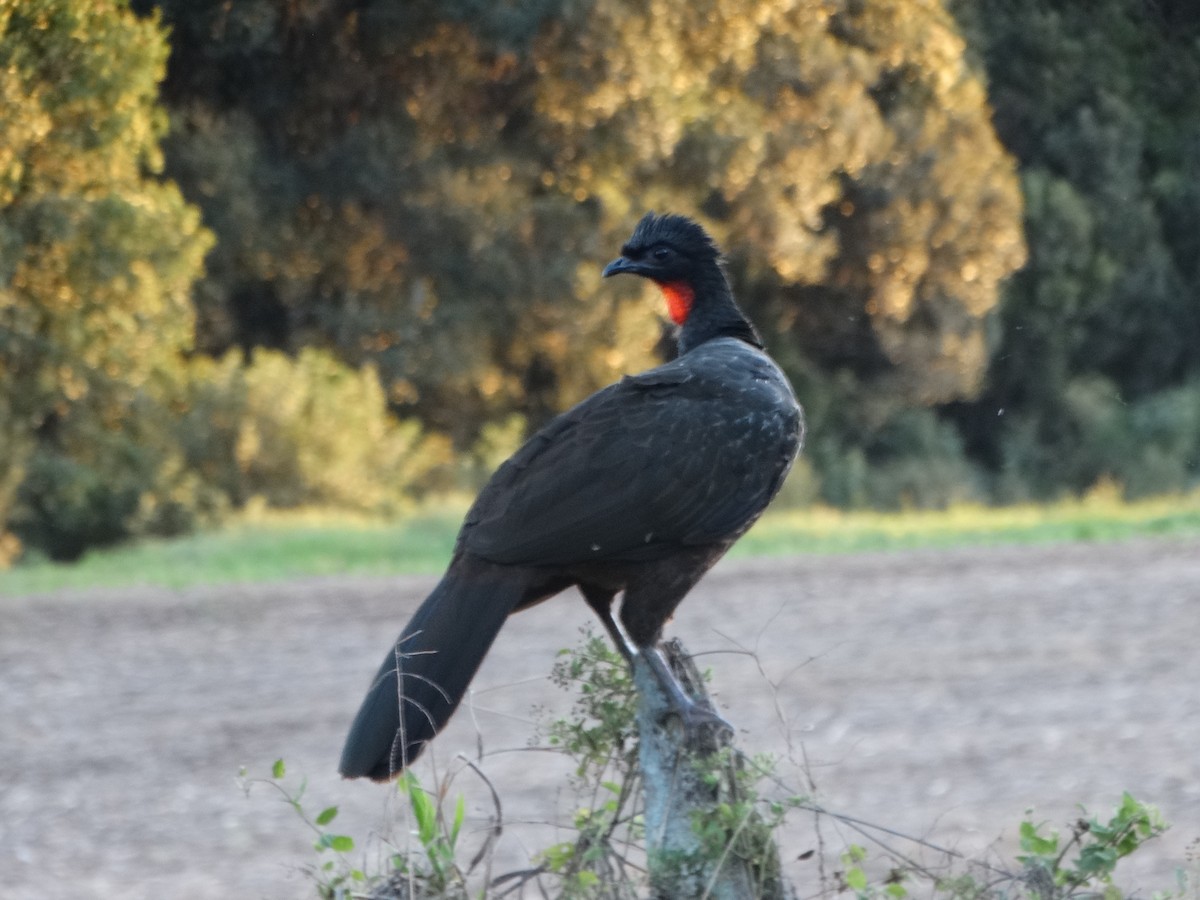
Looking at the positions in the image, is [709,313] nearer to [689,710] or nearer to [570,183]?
[689,710]

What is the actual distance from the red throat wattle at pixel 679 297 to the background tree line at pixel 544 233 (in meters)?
1.05

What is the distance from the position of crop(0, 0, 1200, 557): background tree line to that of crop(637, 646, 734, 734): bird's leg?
1569 mm

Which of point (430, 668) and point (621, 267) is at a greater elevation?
point (621, 267)

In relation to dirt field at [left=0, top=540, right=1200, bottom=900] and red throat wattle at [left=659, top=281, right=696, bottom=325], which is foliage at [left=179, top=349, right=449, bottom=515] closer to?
dirt field at [left=0, top=540, right=1200, bottom=900]

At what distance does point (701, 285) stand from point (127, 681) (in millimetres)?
5495

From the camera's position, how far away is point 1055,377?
12.4 m

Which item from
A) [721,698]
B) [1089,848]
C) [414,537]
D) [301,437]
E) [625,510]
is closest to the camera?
[1089,848]

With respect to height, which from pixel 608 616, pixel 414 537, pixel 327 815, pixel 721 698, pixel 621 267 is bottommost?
pixel 414 537

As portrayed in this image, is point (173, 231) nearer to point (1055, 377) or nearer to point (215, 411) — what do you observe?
point (215, 411)

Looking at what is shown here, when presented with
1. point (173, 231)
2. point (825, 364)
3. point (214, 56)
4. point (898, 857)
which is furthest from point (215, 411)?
point (825, 364)

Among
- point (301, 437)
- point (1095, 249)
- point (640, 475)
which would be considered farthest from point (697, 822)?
point (1095, 249)

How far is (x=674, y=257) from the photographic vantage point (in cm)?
394

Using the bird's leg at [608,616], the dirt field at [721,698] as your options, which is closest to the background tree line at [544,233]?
the dirt field at [721,698]

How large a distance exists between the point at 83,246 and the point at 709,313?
140 cm
